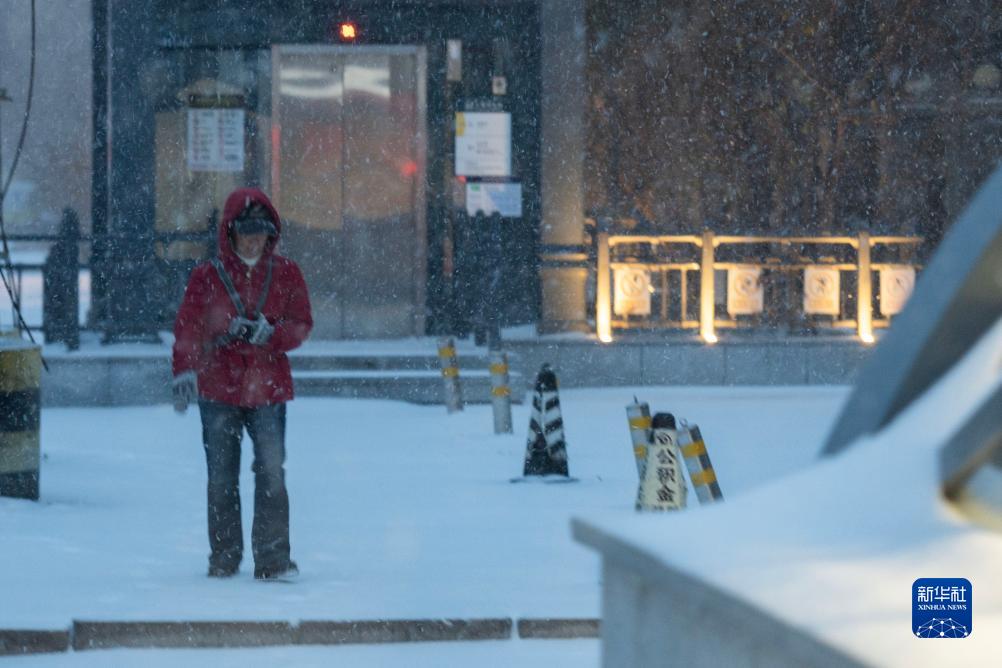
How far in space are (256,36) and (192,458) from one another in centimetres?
771

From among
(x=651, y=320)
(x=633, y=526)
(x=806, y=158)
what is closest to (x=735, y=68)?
(x=806, y=158)

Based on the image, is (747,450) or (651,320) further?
(651,320)

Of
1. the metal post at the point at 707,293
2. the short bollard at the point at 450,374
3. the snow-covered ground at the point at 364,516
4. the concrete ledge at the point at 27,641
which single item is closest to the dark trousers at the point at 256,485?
the snow-covered ground at the point at 364,516

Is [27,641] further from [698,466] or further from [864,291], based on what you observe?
[864,291]

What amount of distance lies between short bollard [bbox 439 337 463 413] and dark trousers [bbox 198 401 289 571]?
8.08 metres

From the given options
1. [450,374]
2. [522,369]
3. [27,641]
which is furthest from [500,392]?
[27,641]

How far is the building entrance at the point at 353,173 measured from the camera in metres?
19.9

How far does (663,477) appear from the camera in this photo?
918 centimetres

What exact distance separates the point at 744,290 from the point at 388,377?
482cm

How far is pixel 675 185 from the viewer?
2022cm

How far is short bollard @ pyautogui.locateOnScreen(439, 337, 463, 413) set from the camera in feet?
53.1

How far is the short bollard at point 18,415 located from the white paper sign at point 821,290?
38.9ft

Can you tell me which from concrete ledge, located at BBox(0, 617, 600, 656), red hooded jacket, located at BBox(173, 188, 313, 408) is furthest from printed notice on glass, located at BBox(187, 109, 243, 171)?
concrete ledge, located at BBox(0, 617, 600, 656)

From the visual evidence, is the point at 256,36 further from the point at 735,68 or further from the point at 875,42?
the point at 875,42
